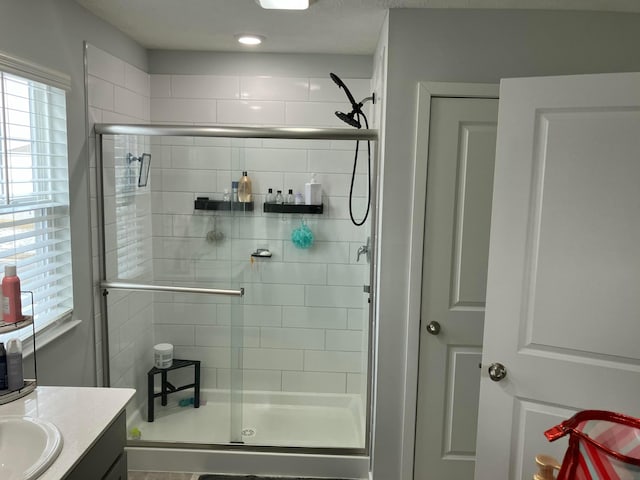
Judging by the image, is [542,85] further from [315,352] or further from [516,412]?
[315,352]

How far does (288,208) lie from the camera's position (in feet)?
10.0

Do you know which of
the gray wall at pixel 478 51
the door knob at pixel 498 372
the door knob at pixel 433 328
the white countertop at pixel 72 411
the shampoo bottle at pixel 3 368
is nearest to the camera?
the white countertop at pixel 72 411

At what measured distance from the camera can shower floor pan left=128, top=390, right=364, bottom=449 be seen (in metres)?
2.71

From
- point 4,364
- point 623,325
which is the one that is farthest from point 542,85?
point 4,364

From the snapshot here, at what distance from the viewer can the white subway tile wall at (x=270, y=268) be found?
2.69 metres

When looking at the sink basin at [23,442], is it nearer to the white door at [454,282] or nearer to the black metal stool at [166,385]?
the black metal stool at [166,385]

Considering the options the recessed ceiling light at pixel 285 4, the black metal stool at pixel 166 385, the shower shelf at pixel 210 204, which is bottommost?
the black metal stool at pixel 166 385

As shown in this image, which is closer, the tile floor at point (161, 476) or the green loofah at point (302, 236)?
the tile floor at point (161, 476)

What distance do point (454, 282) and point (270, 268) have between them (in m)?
1.28

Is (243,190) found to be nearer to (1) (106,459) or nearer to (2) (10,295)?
(2) (10,295)

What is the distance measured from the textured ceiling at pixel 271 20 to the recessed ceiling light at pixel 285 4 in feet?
0.23

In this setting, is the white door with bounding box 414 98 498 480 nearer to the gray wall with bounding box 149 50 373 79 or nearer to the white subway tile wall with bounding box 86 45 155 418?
the gray wall with bounding box 149 50 373 79

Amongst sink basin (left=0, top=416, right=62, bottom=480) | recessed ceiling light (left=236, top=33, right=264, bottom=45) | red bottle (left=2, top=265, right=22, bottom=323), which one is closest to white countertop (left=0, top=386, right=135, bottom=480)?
sink basin (left=0, top=416, right=62, bottom=480)

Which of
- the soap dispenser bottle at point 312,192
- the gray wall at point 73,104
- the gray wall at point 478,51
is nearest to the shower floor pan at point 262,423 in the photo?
the gray wall at point 73,104
